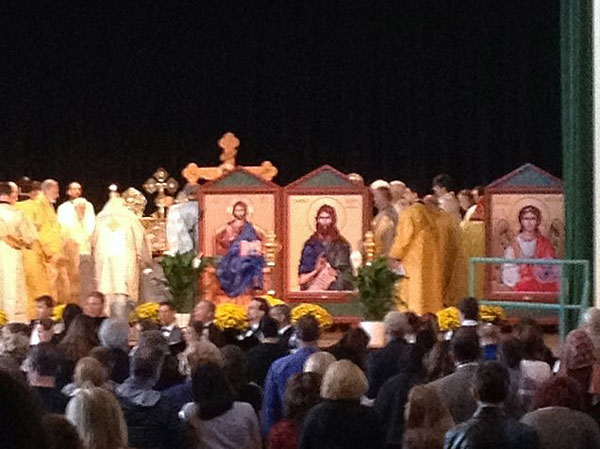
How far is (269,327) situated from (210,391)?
8.12 feet

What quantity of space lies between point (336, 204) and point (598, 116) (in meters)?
3.07

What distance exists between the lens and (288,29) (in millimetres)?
22703

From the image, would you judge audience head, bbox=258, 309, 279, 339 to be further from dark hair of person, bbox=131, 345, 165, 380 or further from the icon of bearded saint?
the icon of bearded saint

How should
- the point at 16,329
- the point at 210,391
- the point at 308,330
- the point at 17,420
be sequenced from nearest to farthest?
the point at 17,420 → the point at 210,391 → the point at 308,330 → the point at 16,329

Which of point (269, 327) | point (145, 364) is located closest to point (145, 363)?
point (145, 364)

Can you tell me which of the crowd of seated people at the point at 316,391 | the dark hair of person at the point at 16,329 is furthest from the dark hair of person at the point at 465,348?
the dark hair of person at the point at 16,329

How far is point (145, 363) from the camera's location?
6496 mm

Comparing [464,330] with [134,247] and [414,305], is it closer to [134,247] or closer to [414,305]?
[414,305]

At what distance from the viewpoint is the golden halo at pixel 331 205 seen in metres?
15.2

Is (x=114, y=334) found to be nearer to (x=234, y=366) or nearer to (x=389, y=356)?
(x=234, y=366)

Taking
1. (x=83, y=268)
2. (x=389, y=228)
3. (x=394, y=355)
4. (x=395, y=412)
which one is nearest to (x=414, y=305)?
(x=389, y=228)

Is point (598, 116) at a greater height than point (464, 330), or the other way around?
point (598, 116)

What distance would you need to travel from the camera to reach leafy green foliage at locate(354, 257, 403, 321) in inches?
512

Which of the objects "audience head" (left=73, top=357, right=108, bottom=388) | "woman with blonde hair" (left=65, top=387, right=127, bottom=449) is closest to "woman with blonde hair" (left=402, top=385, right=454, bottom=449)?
"woman with blonde hair" (left=65, top=387, right=127, bottom=449)
